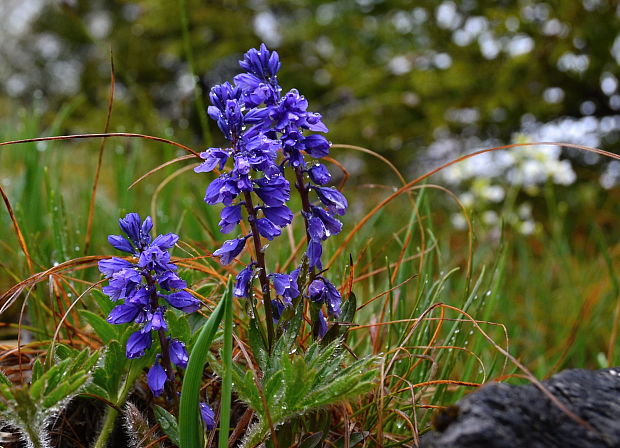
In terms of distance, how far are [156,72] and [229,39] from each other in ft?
8.95

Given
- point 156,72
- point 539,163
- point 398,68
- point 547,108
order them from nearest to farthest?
point 539,163 < point 547,108 < point 398,68 < point 156,72

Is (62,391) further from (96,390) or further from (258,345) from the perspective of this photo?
(258,345)

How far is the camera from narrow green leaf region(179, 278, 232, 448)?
101 centimetres

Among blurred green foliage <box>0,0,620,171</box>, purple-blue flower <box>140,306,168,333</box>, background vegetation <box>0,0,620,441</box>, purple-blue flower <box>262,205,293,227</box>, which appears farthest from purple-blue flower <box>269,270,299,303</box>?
blurred green foliage <box>0,0,620,171</box>

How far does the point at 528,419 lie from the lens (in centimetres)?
95

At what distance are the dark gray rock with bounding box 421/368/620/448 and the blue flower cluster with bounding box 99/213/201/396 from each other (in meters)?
0.53

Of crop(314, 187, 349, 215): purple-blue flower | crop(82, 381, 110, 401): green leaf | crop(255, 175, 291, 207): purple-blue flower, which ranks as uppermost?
crop(255, 175, 291, 207): purple-blue flower

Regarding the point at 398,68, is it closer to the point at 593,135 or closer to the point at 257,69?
the point at 593,135

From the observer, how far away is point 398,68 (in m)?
4.79

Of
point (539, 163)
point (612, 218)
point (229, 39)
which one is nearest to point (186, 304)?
point (539, 163)

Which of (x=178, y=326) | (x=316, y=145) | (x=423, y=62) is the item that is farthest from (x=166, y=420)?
(x=423, y=62)

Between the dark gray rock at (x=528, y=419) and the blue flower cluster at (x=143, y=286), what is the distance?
1.75 feet

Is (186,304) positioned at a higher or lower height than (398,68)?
lower

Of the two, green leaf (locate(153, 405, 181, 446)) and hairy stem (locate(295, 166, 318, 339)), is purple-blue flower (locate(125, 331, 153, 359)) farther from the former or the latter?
hairy stem (locate(295, 166, 318, 339))
